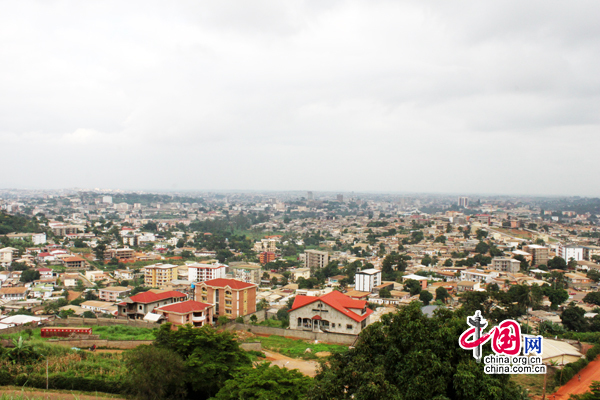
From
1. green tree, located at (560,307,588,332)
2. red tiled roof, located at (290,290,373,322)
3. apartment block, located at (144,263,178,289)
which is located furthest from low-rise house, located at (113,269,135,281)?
green tree, located at (560,307,588,332)

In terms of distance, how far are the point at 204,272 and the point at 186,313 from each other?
13222 millimetres

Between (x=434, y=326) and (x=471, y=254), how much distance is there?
3226 centimetres

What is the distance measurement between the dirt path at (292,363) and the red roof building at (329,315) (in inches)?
103

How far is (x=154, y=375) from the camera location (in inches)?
280

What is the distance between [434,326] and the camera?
5305 millimetres

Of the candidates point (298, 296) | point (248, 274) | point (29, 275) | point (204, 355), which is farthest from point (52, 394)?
point (29, 275)

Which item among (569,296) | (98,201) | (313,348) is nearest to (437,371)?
(313,348)

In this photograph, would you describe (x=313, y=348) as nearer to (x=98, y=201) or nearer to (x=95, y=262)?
(x=95, y=262)

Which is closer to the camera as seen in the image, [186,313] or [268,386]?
[268,386]

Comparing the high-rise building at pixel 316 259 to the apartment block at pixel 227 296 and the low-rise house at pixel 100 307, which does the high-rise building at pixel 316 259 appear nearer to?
the low-rise house at pixel 100 307

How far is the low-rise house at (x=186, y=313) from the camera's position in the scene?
1328cm

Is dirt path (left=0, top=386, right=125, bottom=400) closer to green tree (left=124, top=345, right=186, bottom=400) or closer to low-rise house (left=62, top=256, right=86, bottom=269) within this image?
green tree (left=124, top=345, right=186, bottom=400)

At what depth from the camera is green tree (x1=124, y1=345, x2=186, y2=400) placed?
710cm

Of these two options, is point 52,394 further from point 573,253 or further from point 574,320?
point 573,253
